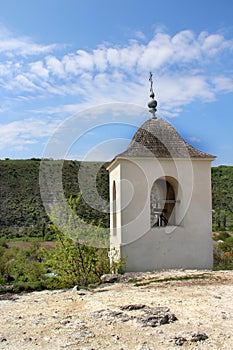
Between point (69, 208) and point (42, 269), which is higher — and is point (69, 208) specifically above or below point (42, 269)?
above

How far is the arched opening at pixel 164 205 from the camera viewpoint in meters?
11.6

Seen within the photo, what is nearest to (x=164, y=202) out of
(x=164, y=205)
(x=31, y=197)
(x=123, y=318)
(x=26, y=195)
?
(x=164, y=205)

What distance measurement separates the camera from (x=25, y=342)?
4.61 meters

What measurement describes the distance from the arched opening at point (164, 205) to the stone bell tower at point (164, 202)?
5.5 inches

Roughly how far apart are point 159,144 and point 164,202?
1.70 meters

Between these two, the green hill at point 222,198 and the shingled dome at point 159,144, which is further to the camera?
the green hill at point 222,198

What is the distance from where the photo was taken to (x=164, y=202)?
1148 cm

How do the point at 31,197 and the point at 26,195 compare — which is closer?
the point at 31,197

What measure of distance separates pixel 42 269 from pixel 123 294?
759 centimetres

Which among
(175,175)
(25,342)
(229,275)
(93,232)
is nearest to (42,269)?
(93,232)

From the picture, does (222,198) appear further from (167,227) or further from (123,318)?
(123,318)

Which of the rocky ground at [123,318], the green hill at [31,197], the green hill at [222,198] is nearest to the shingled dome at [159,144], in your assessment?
the rocky ground at [123,318]

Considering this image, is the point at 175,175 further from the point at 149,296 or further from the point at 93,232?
the point at 149,296

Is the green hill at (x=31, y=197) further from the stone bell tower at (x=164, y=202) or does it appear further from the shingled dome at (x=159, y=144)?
the stone bell tower at (x=164, y=202)
